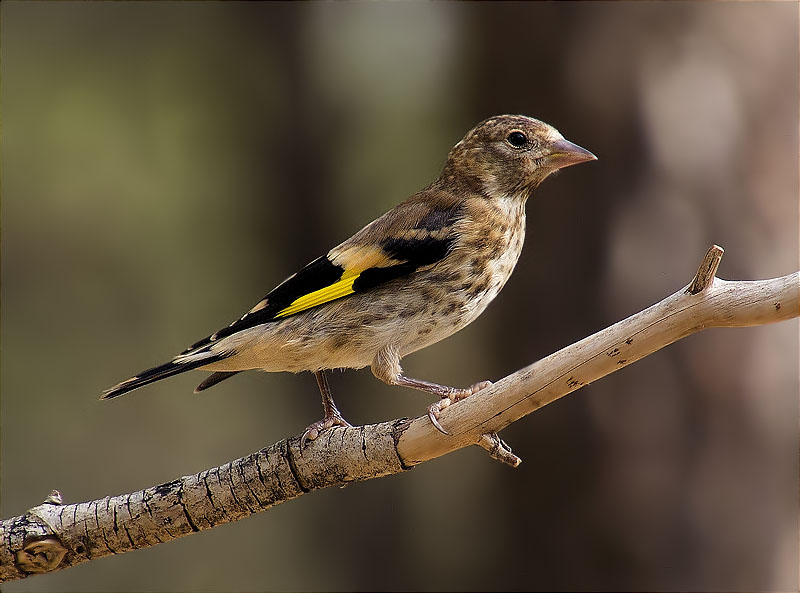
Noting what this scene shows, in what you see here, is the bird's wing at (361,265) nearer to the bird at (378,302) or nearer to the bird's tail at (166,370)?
the bird at (378,302)

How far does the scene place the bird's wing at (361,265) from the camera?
3.51 metres

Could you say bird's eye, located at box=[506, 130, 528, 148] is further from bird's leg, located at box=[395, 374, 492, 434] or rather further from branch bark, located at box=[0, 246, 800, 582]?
branch bark, located at box=[0, 246, 800, 582]

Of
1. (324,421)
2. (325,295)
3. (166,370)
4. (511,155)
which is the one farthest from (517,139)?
(166,370)

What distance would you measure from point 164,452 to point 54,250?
2298 millimetres

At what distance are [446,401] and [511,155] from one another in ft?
4.59

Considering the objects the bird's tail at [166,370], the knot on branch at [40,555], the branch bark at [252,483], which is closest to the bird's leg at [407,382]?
the branch bark at [252,483]

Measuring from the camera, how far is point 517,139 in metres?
3.89

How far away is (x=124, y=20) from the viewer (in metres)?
8.65

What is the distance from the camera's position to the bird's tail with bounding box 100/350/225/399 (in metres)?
3.11

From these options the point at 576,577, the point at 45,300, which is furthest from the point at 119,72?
the point at 576,577

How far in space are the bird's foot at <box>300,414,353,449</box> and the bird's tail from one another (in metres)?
0.46

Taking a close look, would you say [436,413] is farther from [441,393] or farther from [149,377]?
[149,377]

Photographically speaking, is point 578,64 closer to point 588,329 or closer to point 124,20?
point 588,329

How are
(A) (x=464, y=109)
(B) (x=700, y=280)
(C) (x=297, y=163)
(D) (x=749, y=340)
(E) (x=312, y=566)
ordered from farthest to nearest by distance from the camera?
(C) (x=297, y=163), (E) (x=312, y=566), (A) (x=464, y=109), (D) (x=749, y=340), (B) (x=700, y=280)
